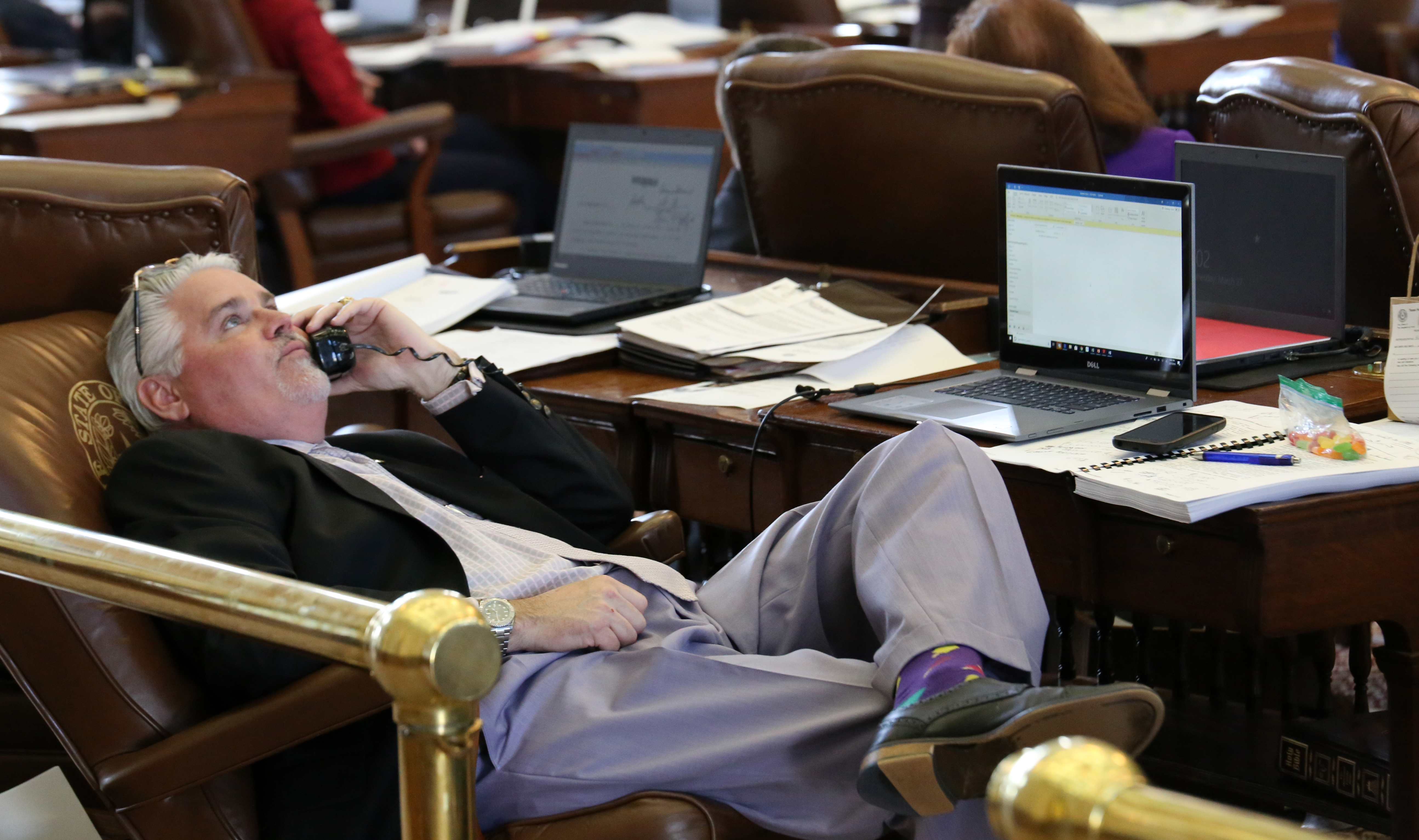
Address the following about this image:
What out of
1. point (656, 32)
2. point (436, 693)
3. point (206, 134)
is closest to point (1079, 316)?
point (436, 693)

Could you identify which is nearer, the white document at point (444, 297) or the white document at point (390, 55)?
the white document at point (444, 297)

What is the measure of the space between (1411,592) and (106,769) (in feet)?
4.31

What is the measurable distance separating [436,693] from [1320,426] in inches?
44.8

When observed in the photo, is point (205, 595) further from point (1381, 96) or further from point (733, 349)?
point (1381, 96)

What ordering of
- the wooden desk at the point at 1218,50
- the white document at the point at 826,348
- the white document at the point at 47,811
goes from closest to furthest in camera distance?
the white document at the point at 47,811 → the white document at the point at 826,348 → the wooden desk at the point at 1218,50

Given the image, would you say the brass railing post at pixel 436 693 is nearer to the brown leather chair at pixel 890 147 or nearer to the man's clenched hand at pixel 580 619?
the man's clenched hand at pixel 580 619

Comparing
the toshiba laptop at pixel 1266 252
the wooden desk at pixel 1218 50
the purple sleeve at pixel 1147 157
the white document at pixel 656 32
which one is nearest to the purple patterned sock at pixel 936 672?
the toshiba laptop at pixel 1266 252

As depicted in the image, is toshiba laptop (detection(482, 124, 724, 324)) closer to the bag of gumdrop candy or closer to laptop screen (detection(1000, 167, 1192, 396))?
laptop screen (detection(1000, 167, 1192, 396))

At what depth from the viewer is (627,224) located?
262cm

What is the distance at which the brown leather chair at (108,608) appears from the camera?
4.54 feet

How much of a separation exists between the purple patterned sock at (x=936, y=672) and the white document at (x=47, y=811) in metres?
1.00

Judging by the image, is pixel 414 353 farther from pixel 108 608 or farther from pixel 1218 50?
pixel 1218 50

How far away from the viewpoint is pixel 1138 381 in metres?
1.91

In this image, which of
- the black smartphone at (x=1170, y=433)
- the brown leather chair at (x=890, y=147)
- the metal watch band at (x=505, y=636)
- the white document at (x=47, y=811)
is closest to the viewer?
the metal watch band at (x=505, y=636)
